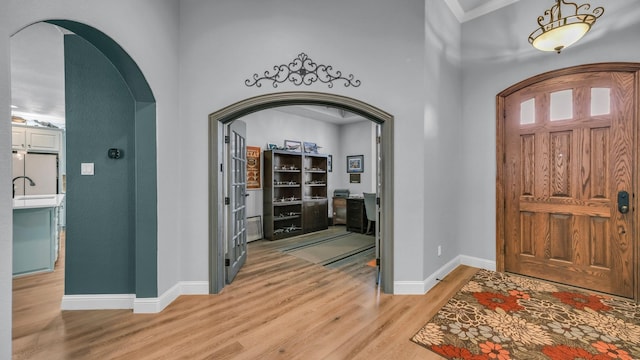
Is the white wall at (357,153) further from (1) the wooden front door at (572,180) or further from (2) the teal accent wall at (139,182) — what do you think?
(2) the teal accent wall at (139,182)

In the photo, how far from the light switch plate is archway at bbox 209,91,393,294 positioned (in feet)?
3.43

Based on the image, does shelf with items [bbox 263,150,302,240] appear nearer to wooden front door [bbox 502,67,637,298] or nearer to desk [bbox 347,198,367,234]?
desk [bbox 347,198,367,234]

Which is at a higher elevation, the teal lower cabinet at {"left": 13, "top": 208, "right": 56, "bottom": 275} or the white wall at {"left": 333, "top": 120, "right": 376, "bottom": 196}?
the white wall at {"left": 333, "top": 120, "right": 376, "bottom": 196}

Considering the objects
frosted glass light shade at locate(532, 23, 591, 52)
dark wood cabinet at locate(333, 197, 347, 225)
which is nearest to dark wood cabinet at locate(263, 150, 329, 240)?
dark wood cabinet at locate(333, 197, 347, 225)

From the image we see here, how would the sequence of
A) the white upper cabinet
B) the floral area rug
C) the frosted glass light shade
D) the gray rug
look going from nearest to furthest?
the floral area rug, the frosted glass light shade, the gray rug, the white upper cabinet

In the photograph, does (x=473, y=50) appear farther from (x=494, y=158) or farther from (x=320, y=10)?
(x=320, y=10)

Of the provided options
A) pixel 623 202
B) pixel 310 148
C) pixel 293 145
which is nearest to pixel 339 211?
pixel 310 148

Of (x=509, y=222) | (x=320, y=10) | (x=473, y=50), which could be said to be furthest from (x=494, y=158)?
(x=320, y=10)

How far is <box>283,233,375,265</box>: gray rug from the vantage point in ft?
13.8

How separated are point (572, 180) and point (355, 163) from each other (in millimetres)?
4680

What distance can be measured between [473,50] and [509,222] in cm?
236

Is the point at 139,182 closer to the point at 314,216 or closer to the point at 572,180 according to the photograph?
the point at 314,216

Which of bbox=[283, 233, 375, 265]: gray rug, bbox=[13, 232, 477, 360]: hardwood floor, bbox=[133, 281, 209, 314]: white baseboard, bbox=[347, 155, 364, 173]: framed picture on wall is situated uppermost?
bbox=[347, 155, 364, 173]: framed picture on wall

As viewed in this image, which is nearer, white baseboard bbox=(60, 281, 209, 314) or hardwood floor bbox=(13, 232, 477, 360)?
hardwood floor bbox=(13, 232, 477, 360)
